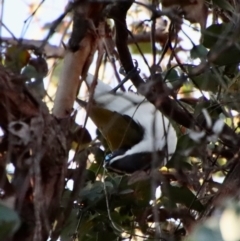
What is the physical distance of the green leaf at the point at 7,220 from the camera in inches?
27.3

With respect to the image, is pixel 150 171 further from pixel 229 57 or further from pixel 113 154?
pixel 229 57

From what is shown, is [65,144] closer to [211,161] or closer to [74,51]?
[74,51]

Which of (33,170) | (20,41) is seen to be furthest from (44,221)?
(20,41)

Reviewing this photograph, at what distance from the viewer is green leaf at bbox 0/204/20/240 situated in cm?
69

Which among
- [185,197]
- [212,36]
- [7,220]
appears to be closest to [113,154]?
[185,197]

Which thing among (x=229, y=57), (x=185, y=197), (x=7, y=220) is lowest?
(x=7, y=220)

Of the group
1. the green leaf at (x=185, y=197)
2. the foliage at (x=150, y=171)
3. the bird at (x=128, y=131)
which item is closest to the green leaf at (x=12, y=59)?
the foliage at (x=150, y=171)

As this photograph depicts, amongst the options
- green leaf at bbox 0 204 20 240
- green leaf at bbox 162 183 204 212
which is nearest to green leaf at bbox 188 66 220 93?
green leaf at bbox 162 183 204 212

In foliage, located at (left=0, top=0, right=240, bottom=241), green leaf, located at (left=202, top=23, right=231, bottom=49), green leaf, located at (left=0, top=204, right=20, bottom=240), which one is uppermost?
green leaf, located at (left=202, top=23, right=231, bottom=49)

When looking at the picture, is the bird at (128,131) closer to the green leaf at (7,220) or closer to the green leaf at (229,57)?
the green leaf at (229,57)

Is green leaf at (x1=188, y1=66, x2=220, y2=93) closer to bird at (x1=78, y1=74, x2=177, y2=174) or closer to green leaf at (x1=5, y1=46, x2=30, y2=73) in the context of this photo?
bird at (x1=78, y1=74, x2=177, y2=174)

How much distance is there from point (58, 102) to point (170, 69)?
0.20 meters

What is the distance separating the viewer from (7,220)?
70cm

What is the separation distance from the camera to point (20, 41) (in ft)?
2.57
